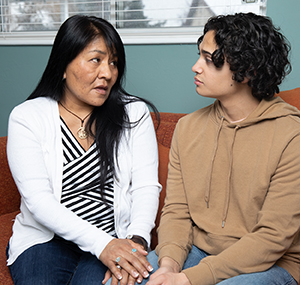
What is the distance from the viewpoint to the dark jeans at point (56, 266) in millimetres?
1200

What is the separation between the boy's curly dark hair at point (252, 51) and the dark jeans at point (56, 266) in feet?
2.66

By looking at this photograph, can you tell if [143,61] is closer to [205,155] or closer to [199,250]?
[205,155]

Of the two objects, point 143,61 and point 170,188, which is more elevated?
point 143,61


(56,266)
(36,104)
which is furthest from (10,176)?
(56,266)

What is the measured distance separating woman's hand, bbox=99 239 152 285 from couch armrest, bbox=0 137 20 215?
0.76m

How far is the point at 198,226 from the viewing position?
1267 mm

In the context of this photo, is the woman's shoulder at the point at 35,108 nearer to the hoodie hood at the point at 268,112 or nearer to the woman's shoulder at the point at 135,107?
the woman's shoulder at the point at 135,107

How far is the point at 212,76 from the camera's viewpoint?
1.20 metres

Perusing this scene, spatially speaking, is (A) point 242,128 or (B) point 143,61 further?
(B) point 143,61

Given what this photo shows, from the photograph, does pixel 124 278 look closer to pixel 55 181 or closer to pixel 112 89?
pixel 55 181

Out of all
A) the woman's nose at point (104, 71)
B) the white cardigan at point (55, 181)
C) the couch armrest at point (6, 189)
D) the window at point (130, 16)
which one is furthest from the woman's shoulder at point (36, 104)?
the window at point (130, 16)

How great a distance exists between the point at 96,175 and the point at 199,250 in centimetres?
46

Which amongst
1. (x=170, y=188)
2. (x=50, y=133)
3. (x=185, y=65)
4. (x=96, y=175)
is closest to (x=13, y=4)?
(x=185, y=65)

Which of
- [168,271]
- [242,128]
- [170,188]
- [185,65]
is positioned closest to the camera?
[168,271]
